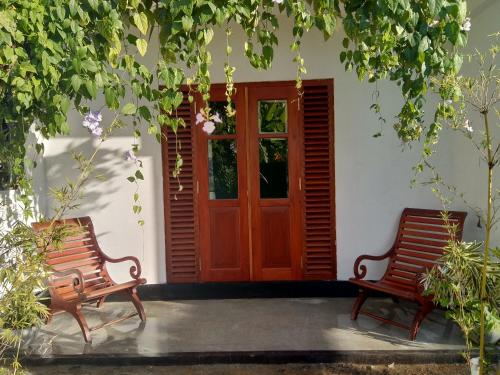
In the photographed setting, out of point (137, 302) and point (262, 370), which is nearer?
point (262, 370)

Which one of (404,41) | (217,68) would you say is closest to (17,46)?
(404,41)

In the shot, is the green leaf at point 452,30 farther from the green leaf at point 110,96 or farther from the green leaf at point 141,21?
the green leaf at point 110,96

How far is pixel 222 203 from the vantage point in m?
5.04

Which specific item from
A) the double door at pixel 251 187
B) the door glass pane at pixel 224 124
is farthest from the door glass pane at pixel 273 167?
the door glass pane at pixel 224 124

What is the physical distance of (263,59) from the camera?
2689 mm

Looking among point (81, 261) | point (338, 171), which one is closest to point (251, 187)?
point (338, 171)

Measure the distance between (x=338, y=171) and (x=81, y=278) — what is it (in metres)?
2.78

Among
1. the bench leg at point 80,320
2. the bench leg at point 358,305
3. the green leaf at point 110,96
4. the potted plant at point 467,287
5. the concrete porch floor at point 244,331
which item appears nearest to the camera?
the green leaf at point 110,96

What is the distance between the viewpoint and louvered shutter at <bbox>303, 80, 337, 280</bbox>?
4.92 metres

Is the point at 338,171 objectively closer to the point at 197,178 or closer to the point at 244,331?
the point at 197,178

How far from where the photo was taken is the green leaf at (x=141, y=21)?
2273 mm

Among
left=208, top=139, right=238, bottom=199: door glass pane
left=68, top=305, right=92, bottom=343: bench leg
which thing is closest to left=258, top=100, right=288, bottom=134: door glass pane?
left=208, top=139, right=238, bottom=199: door glass pane

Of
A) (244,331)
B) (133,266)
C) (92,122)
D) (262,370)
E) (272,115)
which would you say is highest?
(272,115)

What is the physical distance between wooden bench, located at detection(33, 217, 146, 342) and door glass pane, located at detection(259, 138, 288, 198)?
1598mm
